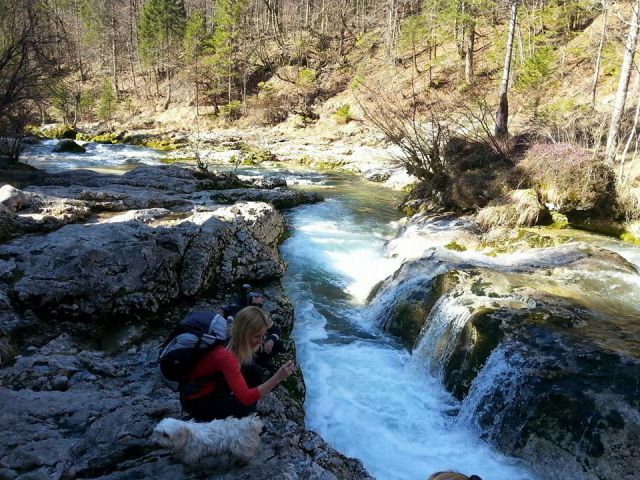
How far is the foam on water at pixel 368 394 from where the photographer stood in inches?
202

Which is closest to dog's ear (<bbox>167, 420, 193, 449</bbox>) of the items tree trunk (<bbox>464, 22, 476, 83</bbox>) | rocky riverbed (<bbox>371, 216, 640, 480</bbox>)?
rocky riverbed (<bbox>371, 216, 640, 480</bbox>)

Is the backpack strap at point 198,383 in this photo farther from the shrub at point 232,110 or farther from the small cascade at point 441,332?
the shrub at point 232,110

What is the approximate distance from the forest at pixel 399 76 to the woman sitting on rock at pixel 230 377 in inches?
395

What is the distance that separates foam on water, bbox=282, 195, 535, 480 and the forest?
5.58 metres

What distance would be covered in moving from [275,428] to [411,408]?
9.97 ft

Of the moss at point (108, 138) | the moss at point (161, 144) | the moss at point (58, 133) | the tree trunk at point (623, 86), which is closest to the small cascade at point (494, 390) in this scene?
the tree trunk at point (623, 86)

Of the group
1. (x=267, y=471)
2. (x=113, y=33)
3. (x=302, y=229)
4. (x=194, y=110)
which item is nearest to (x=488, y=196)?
(x=302, y=229)

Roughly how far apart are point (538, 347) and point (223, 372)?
14.5 feet

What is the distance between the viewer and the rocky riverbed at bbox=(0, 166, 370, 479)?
2.96m

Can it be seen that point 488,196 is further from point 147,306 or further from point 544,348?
point 147,306

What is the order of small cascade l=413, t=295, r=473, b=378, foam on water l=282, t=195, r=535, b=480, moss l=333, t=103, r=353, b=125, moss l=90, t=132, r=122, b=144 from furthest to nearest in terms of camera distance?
moss l=333, t=103, r=353, b=125
moss l=90, t=132, r=122, b=144
small cascade l=413, t=295, r=473, b=378
foam on water l=282, t=195, r=535, b=480

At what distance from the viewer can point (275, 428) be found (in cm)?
360

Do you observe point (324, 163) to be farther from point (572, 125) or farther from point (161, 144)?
point (161, 144)

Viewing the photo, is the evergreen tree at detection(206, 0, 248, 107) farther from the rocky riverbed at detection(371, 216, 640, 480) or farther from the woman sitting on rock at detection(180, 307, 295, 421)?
the woman sitting on rock at detection(180, 307, 295, 421)
